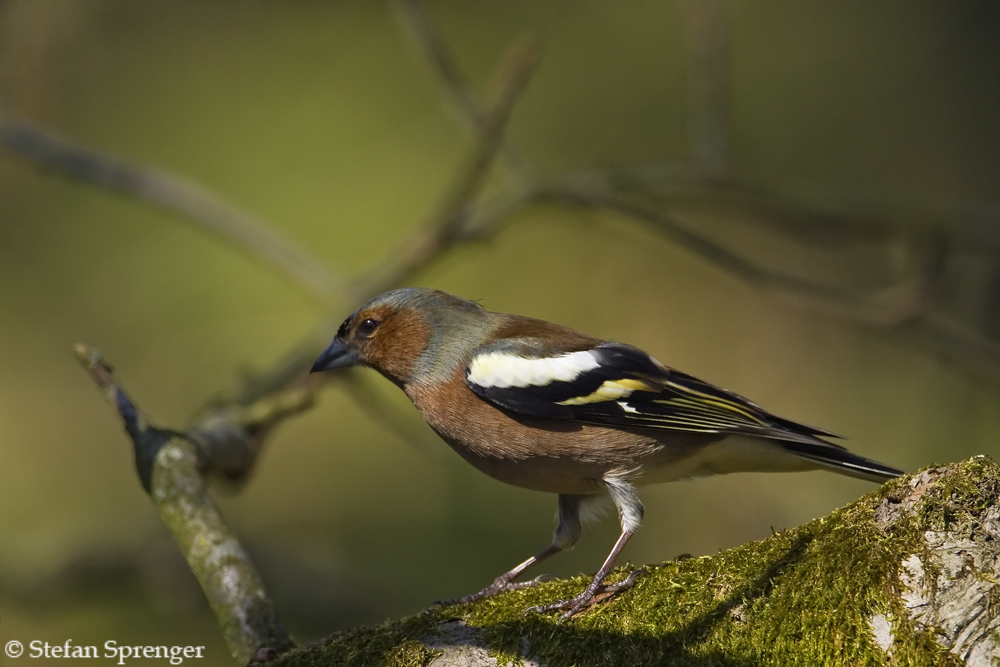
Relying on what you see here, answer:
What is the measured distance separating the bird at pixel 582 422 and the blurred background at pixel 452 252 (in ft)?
8.15

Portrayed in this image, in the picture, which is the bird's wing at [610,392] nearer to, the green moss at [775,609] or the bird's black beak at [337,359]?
the bird's black beak at [337,359]

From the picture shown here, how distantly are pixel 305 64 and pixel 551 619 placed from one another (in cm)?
1015

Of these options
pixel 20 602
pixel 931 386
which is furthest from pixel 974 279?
pixel 20 602

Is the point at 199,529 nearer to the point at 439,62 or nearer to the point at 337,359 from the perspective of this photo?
the point at 337,359

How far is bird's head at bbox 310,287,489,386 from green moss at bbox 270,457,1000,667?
1501 mm

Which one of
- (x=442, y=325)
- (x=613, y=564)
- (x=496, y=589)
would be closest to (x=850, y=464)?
(x=613, y=564)

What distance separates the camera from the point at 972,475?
246 centimetres

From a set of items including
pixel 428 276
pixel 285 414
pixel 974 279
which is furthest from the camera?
pixel 428 276

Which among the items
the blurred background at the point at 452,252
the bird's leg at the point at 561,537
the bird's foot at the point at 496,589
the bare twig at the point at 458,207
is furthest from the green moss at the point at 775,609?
the blurred background at the point at 452,252

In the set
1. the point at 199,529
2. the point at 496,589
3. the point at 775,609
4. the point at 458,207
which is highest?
the point at 458,207

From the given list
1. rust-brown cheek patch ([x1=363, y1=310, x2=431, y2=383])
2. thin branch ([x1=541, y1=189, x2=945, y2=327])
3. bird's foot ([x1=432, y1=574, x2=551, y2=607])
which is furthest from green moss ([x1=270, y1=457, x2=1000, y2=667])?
thin branch ([x1=541, y1=189, x2=945, y2=327])

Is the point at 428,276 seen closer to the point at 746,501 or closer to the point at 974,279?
the point at 746,501

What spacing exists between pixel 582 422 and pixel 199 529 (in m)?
1.58

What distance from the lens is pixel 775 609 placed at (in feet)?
8.18
